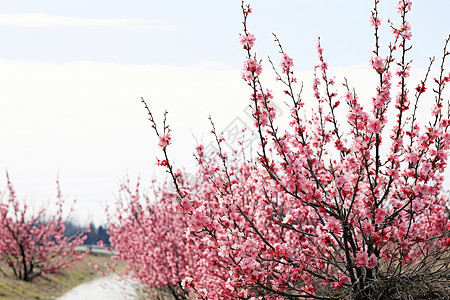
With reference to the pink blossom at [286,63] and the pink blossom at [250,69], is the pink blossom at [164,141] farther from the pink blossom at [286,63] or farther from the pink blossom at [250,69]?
the pink blossom at [286,63]

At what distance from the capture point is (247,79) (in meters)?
3.95

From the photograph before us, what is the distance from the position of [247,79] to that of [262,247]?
1765 mm

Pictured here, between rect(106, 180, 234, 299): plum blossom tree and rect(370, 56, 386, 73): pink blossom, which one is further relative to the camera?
rect(106, 180, 234, 299): plum blossom tree

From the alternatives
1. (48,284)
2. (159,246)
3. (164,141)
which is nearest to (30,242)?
(48,284)

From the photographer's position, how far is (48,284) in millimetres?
16719

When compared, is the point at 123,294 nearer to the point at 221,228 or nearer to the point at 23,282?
the point at 23,282

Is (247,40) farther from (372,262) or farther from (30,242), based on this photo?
(30,242)

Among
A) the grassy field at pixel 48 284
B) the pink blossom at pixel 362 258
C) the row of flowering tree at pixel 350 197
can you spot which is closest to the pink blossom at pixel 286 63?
the row of flowering tree at pixel 350 197

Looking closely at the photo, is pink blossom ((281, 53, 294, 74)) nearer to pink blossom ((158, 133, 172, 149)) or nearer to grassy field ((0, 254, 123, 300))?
A: pink blossom ((158, 133, 172, 149))

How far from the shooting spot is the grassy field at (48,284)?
1324 centimetres

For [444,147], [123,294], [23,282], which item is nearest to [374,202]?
[444,147]

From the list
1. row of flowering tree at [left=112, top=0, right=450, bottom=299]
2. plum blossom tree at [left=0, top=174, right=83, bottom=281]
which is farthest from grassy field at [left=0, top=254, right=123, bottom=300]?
row of flowering tree at [left=112, top=0, right=450, bottom=299]

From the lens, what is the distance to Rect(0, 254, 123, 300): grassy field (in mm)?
13243

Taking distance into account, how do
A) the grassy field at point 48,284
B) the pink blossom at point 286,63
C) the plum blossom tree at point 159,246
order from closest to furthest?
1. the pink blossom at point 286,63
2. the plum blossom tree at point 159,246
3. the grassy field at point 48,284
